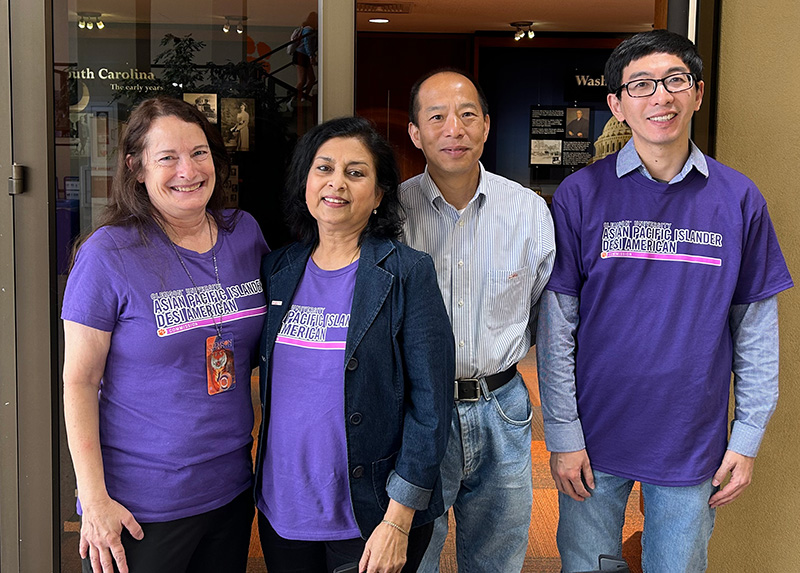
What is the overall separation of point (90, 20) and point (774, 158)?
2.04 m

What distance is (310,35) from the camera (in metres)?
2.19

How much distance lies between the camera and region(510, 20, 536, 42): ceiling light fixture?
8.18m

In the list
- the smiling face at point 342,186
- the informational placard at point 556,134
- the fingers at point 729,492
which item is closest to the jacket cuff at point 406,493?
the smiling face at point 342,186

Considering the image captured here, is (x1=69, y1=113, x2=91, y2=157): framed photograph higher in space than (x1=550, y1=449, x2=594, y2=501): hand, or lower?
higher

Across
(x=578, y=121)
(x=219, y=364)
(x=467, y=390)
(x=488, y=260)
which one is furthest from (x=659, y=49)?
(x=578, y=121)

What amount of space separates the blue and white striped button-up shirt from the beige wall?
2.74 ft

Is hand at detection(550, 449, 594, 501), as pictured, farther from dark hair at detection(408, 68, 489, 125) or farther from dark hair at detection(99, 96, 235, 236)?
dark hair at detection(99, 96, 235, 236)

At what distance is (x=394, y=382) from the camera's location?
1.65m

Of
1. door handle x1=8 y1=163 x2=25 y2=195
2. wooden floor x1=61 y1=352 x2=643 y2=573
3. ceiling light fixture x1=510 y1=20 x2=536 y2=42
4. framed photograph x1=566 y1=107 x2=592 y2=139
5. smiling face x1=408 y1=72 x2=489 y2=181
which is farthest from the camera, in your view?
framed photograph x1=566 y1=107 x2=592 y2=139

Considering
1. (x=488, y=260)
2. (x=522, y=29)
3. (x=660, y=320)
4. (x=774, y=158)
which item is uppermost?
(x=522, y=29)

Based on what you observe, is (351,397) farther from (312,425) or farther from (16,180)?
(16,180)

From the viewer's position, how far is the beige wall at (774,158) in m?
2.22

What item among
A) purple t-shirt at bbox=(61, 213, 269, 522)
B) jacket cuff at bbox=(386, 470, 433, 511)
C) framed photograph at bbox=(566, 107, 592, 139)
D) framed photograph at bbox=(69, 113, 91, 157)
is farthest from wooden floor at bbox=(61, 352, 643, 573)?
framed photograph at bbox=(566, 107, 592, 139)

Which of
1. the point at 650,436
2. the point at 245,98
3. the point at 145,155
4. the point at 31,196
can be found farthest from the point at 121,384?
the point at 650,436
